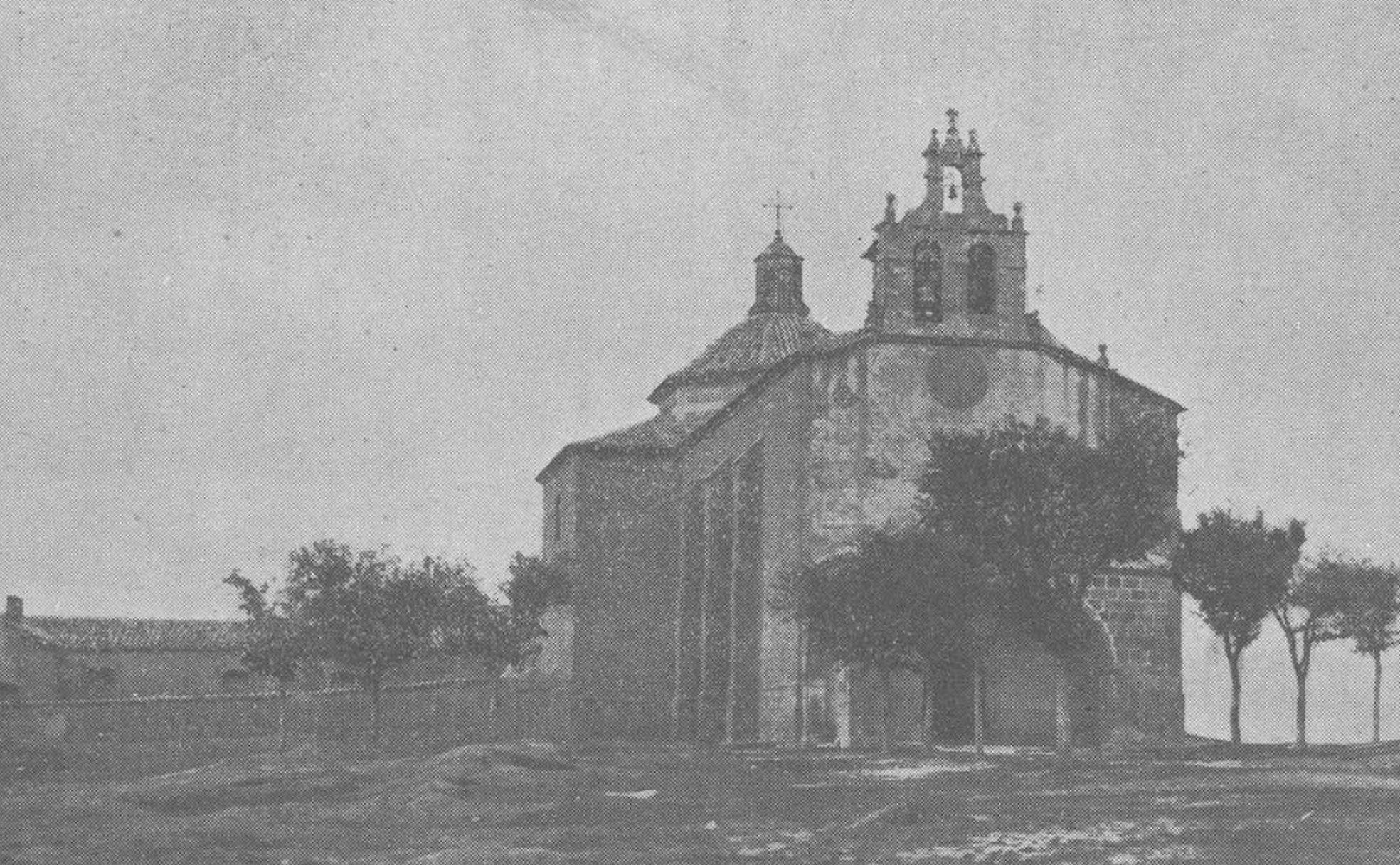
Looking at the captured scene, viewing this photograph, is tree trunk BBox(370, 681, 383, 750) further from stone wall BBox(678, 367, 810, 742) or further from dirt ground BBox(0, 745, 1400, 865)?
stone wall BBox(678, 367, 810, 742)

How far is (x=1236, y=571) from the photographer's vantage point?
34.1 metres

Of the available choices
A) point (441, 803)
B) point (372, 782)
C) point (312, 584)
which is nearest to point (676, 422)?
point (312, 584)

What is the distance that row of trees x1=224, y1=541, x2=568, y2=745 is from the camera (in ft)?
129

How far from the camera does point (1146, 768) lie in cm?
2652

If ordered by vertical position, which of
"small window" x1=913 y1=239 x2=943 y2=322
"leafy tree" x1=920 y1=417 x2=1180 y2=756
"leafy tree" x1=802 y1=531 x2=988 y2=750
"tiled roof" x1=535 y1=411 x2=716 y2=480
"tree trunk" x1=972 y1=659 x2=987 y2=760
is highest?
"small window" x1=913 y1=239 x2=943 y2=322

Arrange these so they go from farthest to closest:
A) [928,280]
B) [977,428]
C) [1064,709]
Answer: [928,280]
[977,428]
[1064,709]

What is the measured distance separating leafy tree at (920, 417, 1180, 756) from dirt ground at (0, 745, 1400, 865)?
8.37ft

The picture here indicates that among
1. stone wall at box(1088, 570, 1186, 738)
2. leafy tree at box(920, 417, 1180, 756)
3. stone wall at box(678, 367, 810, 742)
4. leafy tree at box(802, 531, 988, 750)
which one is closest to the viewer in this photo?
leafy tree at box(920, 417, 1180, 756)

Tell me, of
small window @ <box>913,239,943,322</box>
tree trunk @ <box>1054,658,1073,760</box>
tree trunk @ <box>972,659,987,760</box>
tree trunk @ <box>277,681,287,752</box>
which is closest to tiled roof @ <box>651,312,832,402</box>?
small window @ <box>913,239,943,322</box>

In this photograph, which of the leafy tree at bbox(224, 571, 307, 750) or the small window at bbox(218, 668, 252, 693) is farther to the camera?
the small window at bbox(218, 668, 252, 693)

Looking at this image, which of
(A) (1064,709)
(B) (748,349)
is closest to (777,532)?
(A) (1064,709)

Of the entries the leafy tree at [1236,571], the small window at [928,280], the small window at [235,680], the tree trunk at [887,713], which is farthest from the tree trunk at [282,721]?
the leafy tree at [1236,571]

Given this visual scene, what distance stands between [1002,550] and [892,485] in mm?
6736

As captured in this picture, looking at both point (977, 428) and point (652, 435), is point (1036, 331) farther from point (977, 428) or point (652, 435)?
point (652, 435)
